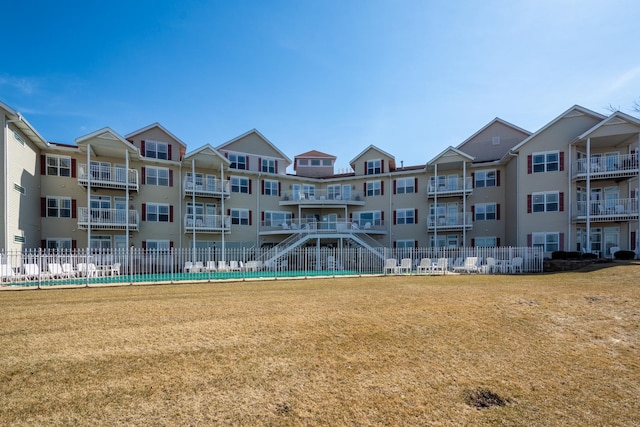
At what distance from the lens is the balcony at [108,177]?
24.5 metres

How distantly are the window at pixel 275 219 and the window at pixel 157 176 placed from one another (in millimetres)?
8827

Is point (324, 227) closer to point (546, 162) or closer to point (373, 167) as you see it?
point (373, 167)

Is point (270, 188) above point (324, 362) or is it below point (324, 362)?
above

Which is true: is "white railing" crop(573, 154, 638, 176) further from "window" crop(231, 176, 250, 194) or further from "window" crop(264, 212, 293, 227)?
"window" crop(231, 176, 250, 194)

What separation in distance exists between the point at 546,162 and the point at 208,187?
2606cm

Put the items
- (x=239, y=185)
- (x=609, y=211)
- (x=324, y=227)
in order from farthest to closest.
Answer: (x=324, y=227)
(x=239, y=185)
(x=609, y=211)

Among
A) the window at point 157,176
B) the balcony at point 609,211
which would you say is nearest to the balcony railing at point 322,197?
the window at point 157,176

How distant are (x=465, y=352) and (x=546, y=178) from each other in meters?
24.2

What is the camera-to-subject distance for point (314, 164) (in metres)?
38.0

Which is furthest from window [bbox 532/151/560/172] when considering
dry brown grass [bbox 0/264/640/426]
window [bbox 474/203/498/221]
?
dry brown grass [bbox 0/264/640/426]

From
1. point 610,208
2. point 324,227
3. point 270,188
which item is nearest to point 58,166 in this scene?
point 270,188

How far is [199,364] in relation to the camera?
18.5ft

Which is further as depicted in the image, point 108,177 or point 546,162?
point 108,177

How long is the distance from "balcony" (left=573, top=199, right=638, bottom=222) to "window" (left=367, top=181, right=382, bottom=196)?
49.1 ft
